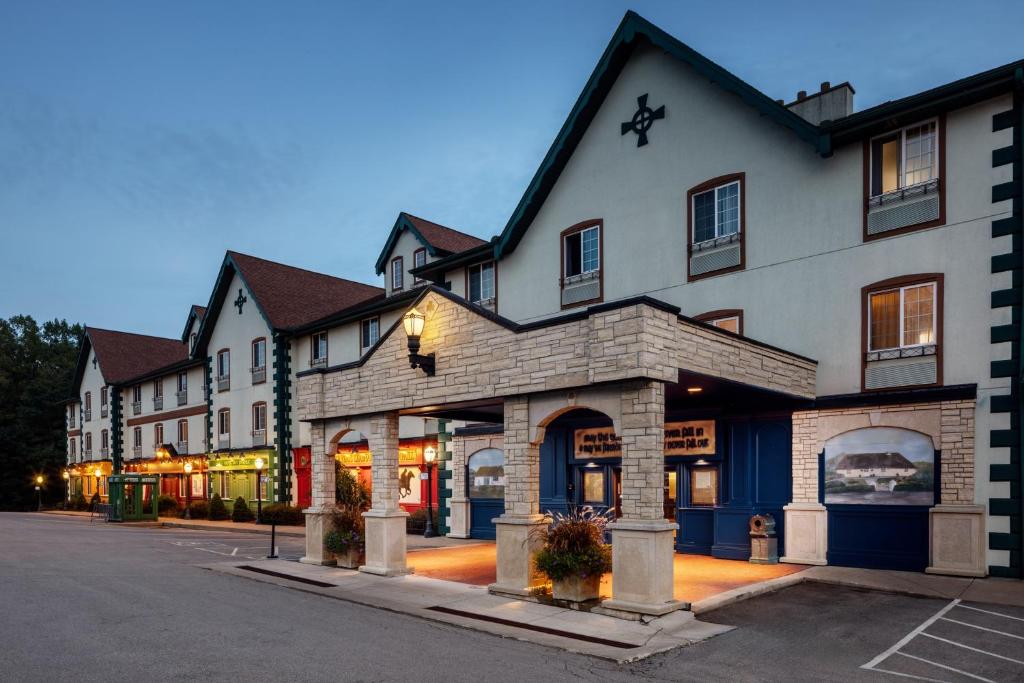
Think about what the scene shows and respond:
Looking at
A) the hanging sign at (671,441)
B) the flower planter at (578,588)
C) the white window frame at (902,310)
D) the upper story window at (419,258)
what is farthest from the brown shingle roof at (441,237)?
the flower planter at (578,588)

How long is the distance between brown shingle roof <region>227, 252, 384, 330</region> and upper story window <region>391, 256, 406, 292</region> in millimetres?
6761

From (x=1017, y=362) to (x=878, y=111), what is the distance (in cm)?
549

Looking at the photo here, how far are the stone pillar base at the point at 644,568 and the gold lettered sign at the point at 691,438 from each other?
6985 mm

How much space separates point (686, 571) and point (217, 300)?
30241mm

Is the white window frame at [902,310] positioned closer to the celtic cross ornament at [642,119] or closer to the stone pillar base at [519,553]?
the celtic cross ornament at [642,119]

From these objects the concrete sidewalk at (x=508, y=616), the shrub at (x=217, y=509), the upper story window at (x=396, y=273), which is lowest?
the shrub at (x=217, y=509)

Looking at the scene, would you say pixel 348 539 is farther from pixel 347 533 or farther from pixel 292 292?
pixel 292 292

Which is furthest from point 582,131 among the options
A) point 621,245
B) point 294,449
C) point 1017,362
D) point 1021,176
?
point 294,449

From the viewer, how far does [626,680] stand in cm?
838

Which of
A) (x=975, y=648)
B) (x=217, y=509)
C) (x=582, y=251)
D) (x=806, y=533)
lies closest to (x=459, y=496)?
(x=582, y=251)

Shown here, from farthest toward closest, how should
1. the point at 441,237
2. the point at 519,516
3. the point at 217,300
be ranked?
the point at 217,300 → the point at 441,237 → the point at 519,516

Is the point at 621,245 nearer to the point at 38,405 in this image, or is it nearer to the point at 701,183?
the point at 701,183

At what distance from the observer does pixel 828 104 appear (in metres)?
17.9

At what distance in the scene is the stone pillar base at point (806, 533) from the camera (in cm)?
1596
